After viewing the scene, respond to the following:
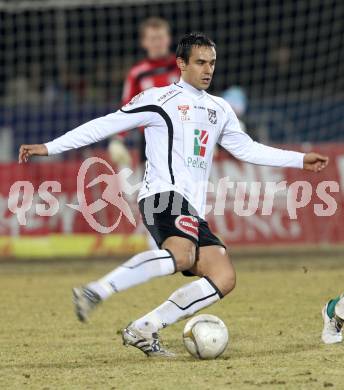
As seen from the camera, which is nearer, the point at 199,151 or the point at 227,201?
the point at 199,151

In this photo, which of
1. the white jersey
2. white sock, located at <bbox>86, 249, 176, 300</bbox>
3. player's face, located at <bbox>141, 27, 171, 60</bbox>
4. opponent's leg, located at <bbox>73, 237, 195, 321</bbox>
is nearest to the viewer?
opponent's leg, located at <bbox>73, 237, 195, 321</bbox>

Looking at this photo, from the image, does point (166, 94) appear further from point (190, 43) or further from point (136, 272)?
point (136, 272)

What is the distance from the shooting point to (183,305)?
592 centimetres

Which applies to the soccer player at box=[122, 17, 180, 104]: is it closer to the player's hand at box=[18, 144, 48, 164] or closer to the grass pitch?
the grass pitch

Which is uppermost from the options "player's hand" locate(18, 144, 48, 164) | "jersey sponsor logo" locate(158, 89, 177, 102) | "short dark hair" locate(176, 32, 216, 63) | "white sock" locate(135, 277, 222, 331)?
"short dark hair" locate(176, 32, 216, 63)

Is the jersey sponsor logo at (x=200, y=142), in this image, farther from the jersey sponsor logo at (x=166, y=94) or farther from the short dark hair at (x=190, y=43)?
the short dark hair at (x=190, y=43)

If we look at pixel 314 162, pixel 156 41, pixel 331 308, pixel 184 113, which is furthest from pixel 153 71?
pixel 331 308

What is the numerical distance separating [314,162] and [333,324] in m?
1.05

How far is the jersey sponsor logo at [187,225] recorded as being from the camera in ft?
19.5

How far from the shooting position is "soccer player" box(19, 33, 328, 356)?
591 centimetres

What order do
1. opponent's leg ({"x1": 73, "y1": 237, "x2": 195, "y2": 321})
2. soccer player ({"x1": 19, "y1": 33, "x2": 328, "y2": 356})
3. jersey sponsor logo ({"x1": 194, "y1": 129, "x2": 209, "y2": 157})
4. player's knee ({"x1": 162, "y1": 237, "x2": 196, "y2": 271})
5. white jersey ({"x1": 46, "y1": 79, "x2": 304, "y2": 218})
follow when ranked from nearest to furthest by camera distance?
opponent's leg ({"x1": 73, "y1": 237, "x2": 195, "y2": 321}) → player's knee ({"x1": 162, "y1": 237, "x2": 196, "y2": 271}) → soccer player ({"x1": 19, "y1": 33, "x2": 328, "y2": 356}) → white jersey ({"x1": 46, "y1": 79, "x2": 304, "y2": 218}) → jersey sponsor logo ({"x1": 194, "y1": 129, "x2": 209, "y2": 157})

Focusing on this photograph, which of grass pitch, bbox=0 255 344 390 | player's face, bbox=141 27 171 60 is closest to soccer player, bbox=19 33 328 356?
grass pitch, bbox=0 255 344 390

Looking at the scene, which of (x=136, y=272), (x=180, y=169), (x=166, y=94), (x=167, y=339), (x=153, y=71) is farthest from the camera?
(x=153, y=71)

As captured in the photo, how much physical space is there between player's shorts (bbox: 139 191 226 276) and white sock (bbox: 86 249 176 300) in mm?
214
